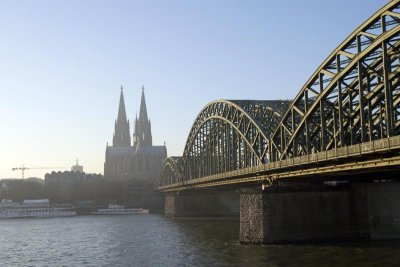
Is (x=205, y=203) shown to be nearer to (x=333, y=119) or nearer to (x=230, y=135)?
(x=230, y=135)

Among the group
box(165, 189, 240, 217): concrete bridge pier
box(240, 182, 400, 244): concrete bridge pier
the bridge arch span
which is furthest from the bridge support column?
box(165, 189, 240, 217): concrete bridge pier

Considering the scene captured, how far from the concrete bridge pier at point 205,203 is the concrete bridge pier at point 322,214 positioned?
65.3 m

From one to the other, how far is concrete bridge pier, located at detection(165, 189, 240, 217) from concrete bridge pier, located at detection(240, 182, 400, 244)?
214 ft

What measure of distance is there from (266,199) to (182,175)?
7818cm

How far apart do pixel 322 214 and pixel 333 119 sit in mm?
13273

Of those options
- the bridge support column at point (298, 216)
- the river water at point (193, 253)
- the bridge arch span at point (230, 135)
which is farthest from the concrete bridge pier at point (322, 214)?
the bridge arch span at point (230, 135)

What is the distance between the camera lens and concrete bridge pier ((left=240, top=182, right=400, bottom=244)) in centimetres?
5897

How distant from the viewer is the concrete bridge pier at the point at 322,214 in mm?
58969

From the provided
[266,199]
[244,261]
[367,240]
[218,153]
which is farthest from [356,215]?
[218,153]

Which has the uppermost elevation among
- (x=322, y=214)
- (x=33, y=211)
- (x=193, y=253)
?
(x=322, y=214)

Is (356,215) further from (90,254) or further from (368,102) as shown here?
(90,254)

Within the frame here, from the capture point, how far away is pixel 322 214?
60.2m

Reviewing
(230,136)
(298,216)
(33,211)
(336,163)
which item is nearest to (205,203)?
(230,136)

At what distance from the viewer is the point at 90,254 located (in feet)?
196
